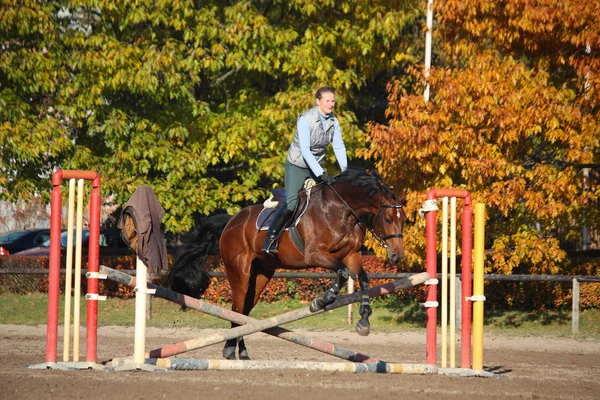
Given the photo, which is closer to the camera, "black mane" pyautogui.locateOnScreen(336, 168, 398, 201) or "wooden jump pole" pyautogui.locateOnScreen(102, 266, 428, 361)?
"wooden jump pole" pyautogui.locateOnScreen(102, 266, 428, 361)

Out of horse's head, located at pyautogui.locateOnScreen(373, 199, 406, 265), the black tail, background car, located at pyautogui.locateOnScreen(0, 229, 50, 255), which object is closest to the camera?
horse's head, located at pyautogui.locateOnScreen(373, 199, 406, 265)

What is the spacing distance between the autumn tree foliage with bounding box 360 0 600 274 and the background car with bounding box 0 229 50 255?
1594 centimetres

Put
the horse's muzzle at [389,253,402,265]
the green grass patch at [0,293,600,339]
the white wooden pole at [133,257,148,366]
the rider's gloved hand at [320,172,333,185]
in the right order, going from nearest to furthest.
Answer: the white wooden pole at [133,257,148,366], the horse's muzzle at [389,253,402,265], the rider's gloved hand at [320,172,333,185], the green grass patch at [0,293,600,339]

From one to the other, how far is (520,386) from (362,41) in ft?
35.0

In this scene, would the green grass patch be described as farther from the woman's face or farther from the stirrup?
the woman's face

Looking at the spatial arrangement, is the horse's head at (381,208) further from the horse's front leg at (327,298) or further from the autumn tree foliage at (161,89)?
the autumn tree foliage at (161,89)

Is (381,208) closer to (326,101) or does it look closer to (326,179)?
(326,179)

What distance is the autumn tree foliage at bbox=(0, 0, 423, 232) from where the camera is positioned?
53.4 ft

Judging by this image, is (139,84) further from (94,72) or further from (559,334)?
(559,334)

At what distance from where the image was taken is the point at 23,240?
27375mm

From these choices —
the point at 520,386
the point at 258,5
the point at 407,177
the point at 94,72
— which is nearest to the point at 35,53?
the point at 94,72

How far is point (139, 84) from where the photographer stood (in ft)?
52.5

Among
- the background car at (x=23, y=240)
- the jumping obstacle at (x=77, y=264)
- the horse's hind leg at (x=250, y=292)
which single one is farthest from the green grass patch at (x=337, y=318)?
the background car at (x=23, y=240)

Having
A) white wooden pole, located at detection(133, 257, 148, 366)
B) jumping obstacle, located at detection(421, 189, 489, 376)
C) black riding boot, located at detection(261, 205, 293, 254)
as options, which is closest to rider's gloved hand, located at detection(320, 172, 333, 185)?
black riding boot, located at detection(261, 205, 293, 254)
